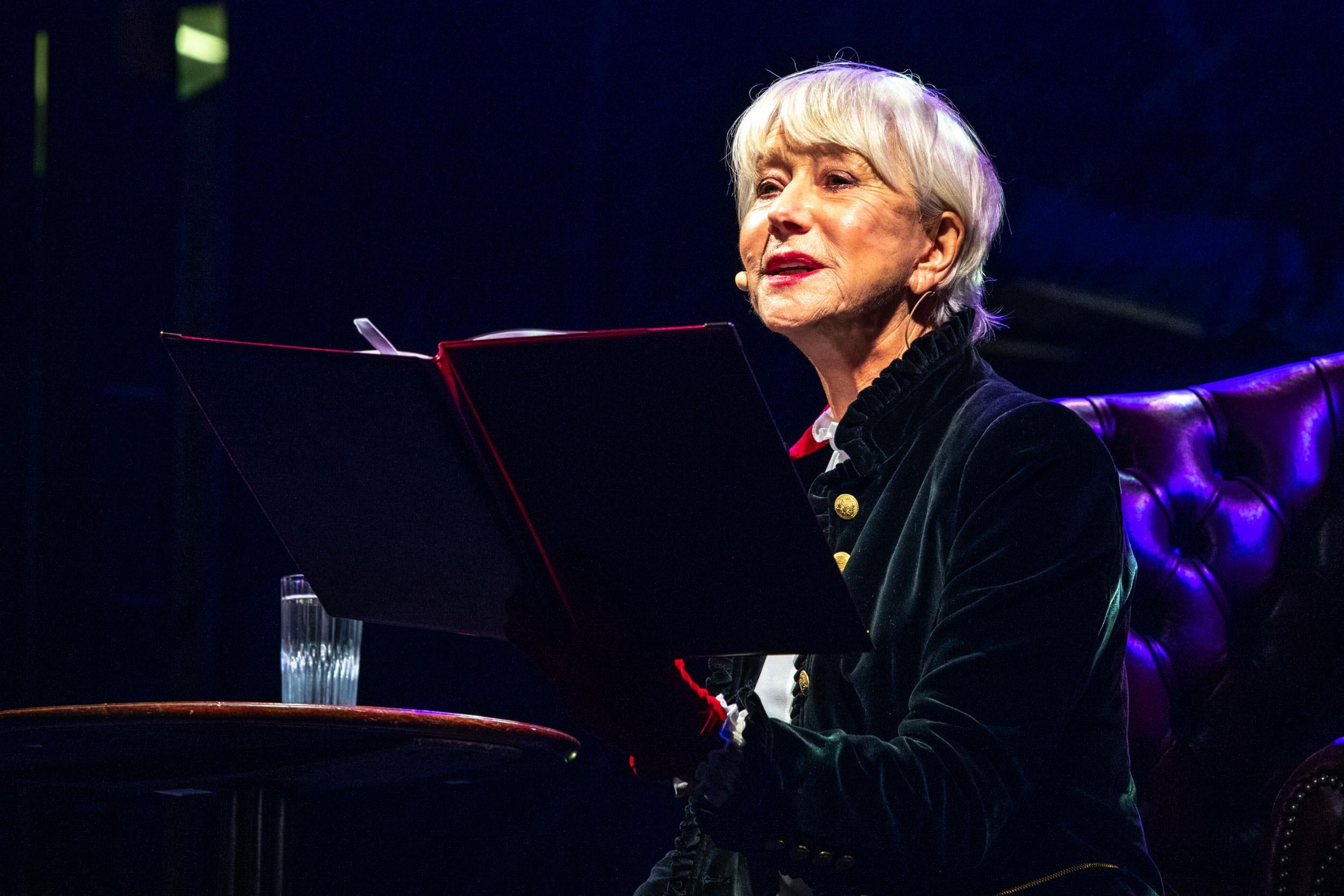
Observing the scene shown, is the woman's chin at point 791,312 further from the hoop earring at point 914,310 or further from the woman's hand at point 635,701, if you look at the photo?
the woman's hand at point 635,701

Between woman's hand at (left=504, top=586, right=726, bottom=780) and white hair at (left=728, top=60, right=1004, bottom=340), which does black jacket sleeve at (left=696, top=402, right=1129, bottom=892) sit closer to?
woman's hand at (left=504, top=586, right=726, bottom=780)

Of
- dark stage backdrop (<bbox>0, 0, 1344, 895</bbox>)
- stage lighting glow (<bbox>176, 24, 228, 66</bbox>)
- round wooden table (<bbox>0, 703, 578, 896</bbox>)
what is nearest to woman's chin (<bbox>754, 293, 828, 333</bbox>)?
round wooden table (<bbox>0, 703, 578, 896</bbox>)

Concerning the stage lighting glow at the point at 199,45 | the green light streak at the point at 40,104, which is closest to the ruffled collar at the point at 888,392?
the stage lighting glow at the point at 199,45

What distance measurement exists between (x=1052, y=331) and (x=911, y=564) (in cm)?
109

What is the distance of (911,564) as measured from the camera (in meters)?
1.16

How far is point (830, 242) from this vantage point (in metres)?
1.36

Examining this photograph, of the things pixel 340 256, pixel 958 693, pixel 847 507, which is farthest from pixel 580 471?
pixel 340 256

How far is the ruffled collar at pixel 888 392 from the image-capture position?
1306 mm

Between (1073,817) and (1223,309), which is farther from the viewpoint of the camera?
(1223,309)

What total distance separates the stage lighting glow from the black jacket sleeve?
1.75m

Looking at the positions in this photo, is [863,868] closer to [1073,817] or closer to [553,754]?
[1073,817]

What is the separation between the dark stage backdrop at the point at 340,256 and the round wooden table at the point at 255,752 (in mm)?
770

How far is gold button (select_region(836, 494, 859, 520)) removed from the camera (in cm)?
128

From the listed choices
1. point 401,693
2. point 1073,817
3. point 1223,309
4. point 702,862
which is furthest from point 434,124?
point 1073,817
